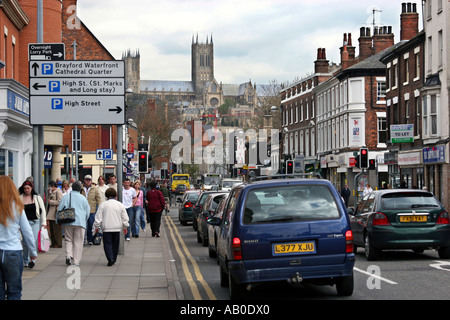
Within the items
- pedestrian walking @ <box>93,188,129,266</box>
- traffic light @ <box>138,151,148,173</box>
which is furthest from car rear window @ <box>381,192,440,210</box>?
traffic light @ <box>138,151,148,173</box>

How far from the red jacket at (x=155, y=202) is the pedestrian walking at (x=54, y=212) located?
197 inches

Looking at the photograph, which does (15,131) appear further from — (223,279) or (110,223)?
(223,279)

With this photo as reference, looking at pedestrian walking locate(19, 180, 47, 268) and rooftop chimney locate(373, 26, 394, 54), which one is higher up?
rooftop chimney locate(373, 26, 394, 54)

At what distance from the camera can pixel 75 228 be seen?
1553 centimetres

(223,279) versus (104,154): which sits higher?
(104,154)

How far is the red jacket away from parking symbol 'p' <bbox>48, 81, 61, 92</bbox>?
796cm

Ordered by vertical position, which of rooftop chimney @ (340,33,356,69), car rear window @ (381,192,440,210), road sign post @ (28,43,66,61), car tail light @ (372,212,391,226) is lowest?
car tail light @ (372,212,391,226)

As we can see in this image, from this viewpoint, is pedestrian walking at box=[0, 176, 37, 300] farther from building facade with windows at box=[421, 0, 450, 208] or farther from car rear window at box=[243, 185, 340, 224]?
building facade with windows at box=[421, 0, 450, 208]

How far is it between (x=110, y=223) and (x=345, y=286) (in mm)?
6503

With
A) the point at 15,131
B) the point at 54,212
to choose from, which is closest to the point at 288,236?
the point at 54,212

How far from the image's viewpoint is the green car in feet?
52.3

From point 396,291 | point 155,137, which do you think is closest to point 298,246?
point 396,291

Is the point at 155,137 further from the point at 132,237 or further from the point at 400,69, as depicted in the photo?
the point at 132,237

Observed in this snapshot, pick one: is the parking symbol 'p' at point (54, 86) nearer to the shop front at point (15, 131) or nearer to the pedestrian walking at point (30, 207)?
the shop front at point (15, 131)
